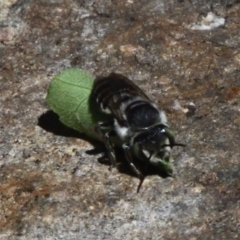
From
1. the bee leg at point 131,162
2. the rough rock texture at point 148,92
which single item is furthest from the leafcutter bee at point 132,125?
the rough rock texture at point 148,92

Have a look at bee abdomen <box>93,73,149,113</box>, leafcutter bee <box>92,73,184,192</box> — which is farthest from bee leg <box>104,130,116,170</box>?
bee abdomen <box>93,73,149,113</box>

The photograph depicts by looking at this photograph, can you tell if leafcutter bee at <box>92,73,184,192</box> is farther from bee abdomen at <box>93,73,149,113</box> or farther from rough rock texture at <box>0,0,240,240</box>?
rough rock texture at <box>0,0,240,240</box>

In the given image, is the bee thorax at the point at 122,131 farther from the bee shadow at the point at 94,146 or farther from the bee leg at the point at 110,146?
the bee shadow at the point at 94,146

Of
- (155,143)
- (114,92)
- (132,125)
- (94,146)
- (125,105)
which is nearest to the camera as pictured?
(155,143)

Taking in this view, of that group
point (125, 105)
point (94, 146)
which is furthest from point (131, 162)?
point (94, 146)

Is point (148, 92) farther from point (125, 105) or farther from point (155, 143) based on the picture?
point (155, 143)

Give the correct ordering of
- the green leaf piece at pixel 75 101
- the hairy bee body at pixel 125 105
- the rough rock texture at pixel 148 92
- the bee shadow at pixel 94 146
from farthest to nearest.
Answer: the green leaf piece at pixel 75 101 → the bee shadow at pixel 94 146 → the hairy bee body at pixel 125 105 → the rough rock texture at pixel 148 92

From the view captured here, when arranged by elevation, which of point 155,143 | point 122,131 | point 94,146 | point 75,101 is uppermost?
point 155,143

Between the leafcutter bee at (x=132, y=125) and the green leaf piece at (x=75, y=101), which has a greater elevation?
the leafcutter bee at (x=132, y=125)
